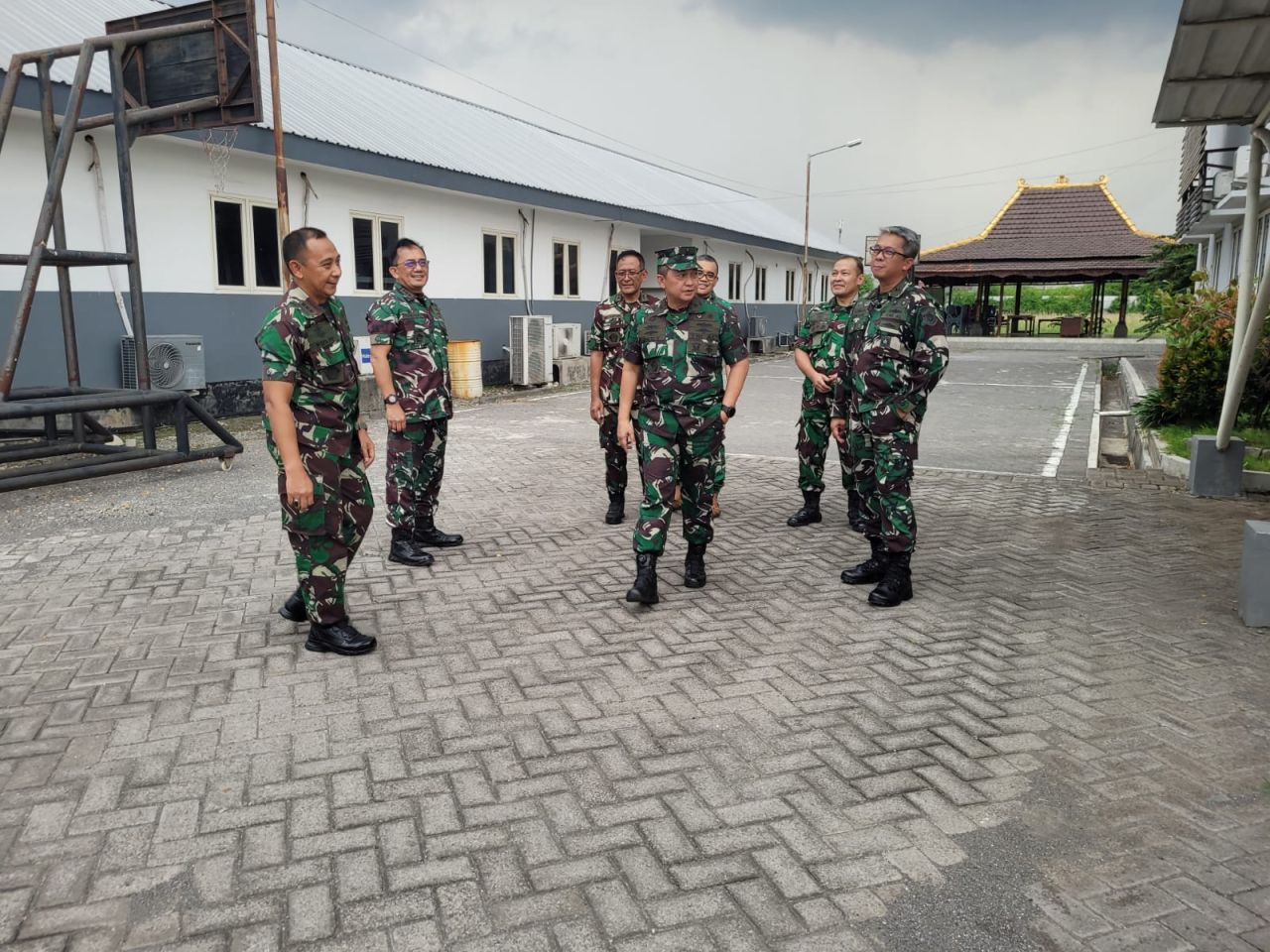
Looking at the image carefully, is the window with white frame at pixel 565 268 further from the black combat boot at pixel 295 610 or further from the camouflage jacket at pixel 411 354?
the black combat boot at pixel 295 610

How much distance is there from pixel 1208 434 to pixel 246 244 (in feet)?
38.6

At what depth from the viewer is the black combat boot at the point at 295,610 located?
4.48 metres

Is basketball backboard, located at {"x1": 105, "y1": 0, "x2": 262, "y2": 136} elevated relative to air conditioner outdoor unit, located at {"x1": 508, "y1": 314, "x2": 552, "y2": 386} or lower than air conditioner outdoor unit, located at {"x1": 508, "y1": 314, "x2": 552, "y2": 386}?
elevated

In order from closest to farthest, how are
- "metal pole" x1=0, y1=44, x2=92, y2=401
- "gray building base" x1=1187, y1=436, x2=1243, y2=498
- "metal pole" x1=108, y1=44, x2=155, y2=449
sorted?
1. "metal pole" x1=0, y1=44, x2=92, y2=401
2. "gray building base" x1=1187, y1=436, x2=1243, y2=498
3. "metal pole" x1=108, y1=44, x2=155, y2=449

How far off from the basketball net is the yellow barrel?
13.7ft

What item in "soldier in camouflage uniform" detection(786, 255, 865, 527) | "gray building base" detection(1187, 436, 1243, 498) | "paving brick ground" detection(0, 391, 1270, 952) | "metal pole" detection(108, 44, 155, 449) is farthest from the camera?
"metal pole" detection(108, 44, 155, 449)

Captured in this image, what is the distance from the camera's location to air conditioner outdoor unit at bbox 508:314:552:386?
16.6 meters

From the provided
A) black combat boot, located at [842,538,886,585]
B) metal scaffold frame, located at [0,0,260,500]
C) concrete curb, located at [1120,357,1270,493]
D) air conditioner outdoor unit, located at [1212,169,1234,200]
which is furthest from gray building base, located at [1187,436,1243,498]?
metal scaffold frame, located at [0,0,260,500]

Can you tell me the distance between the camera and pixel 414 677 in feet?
12.7

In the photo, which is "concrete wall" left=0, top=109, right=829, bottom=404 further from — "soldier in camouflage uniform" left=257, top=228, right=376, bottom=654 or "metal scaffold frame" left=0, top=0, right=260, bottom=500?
"soldier in camouflage uniform" left=257, top=228, right=376, bottom=654

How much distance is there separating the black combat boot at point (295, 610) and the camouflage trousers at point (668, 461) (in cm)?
170

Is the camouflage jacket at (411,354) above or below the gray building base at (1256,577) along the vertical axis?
above

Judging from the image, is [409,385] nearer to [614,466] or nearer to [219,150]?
[614,466]

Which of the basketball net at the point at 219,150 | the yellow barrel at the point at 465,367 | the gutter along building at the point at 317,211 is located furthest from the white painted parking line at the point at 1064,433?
the basketball net at the point at 219,150
